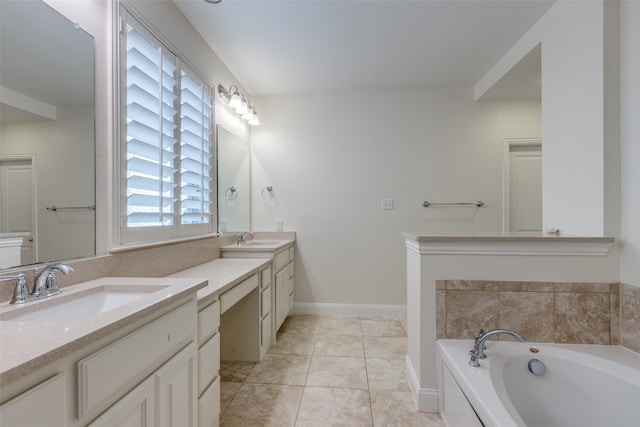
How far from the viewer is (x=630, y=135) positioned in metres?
1.42

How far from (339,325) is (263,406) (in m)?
1.30

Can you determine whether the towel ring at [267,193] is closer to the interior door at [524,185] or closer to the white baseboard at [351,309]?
the white baseboard at [351,309]

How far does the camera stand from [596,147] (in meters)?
1.51

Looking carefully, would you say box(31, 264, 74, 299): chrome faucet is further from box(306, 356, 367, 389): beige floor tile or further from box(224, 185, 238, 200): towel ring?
box(224, 185, 238, 200): towel ring

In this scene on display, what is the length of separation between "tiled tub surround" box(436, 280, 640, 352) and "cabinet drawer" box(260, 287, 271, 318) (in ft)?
4.03

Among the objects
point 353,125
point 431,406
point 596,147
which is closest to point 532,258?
point 596,147

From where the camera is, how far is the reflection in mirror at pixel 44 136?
0.96 meters

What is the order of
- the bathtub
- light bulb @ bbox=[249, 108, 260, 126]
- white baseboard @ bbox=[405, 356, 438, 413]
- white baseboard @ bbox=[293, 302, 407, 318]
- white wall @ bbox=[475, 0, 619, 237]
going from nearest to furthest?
1. the bathtub
2. white wall @ bbox=[475, 0, 619, 237]
3. white baseboard @ bbox=[405, 356, 438, 413]
4. light bulb @ bbox=[249, 108, 260, 126]
5. white baseboard @ bbox=[293, 302, 407, 318]

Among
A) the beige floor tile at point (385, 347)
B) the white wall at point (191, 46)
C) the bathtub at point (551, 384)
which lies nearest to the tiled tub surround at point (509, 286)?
the bathtub at point (551, 384)

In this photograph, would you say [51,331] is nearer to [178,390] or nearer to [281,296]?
[178,390]

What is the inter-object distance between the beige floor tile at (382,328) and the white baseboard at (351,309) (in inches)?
5.4

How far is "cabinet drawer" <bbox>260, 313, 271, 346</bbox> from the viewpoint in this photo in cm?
212

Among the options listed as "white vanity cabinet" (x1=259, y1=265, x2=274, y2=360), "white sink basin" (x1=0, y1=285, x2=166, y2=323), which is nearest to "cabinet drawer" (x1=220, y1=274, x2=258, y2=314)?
"white vanity cabinet" (x1=259, y1=265, x2=274, y2=360)

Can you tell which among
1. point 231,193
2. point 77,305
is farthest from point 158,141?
point 231,193
